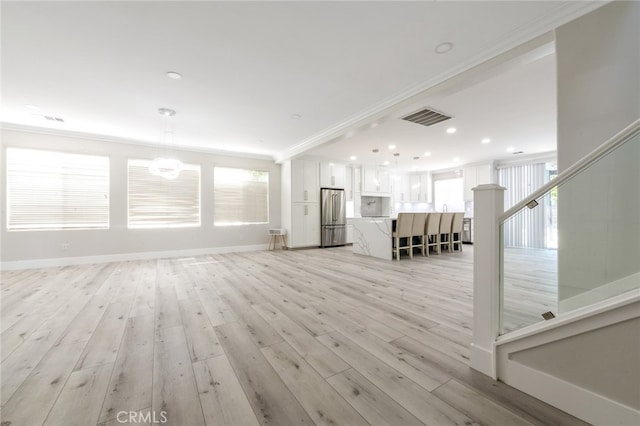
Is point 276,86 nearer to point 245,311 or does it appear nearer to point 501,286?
point 245,311

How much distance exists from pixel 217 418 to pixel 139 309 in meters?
2.05

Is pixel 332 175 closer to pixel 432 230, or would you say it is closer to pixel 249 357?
pixel 432 230

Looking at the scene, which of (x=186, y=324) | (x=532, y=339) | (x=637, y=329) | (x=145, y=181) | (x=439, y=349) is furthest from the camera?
(x=145, y=181)

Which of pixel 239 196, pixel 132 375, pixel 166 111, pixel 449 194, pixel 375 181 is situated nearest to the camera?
pixel 132 375

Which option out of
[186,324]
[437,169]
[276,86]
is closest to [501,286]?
[186,324]

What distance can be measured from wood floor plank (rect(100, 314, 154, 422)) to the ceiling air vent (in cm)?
443

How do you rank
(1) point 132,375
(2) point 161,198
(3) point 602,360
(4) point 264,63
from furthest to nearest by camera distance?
1. (2) point 161,198
2. (4) point 264,63
3. (1) point 132,375
4. (3) point 602,360

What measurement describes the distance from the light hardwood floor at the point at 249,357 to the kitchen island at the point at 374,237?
180 centimetres

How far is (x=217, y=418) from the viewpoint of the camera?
1.20 meters

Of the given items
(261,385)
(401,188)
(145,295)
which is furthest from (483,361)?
(401,188)

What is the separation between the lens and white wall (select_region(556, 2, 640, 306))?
4.25ft

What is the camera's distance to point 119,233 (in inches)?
210

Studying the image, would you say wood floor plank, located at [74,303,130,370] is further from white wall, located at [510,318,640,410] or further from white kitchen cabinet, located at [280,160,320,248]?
white kitchen cabinet, located at [280,160,320,248]

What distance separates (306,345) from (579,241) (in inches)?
77.3
